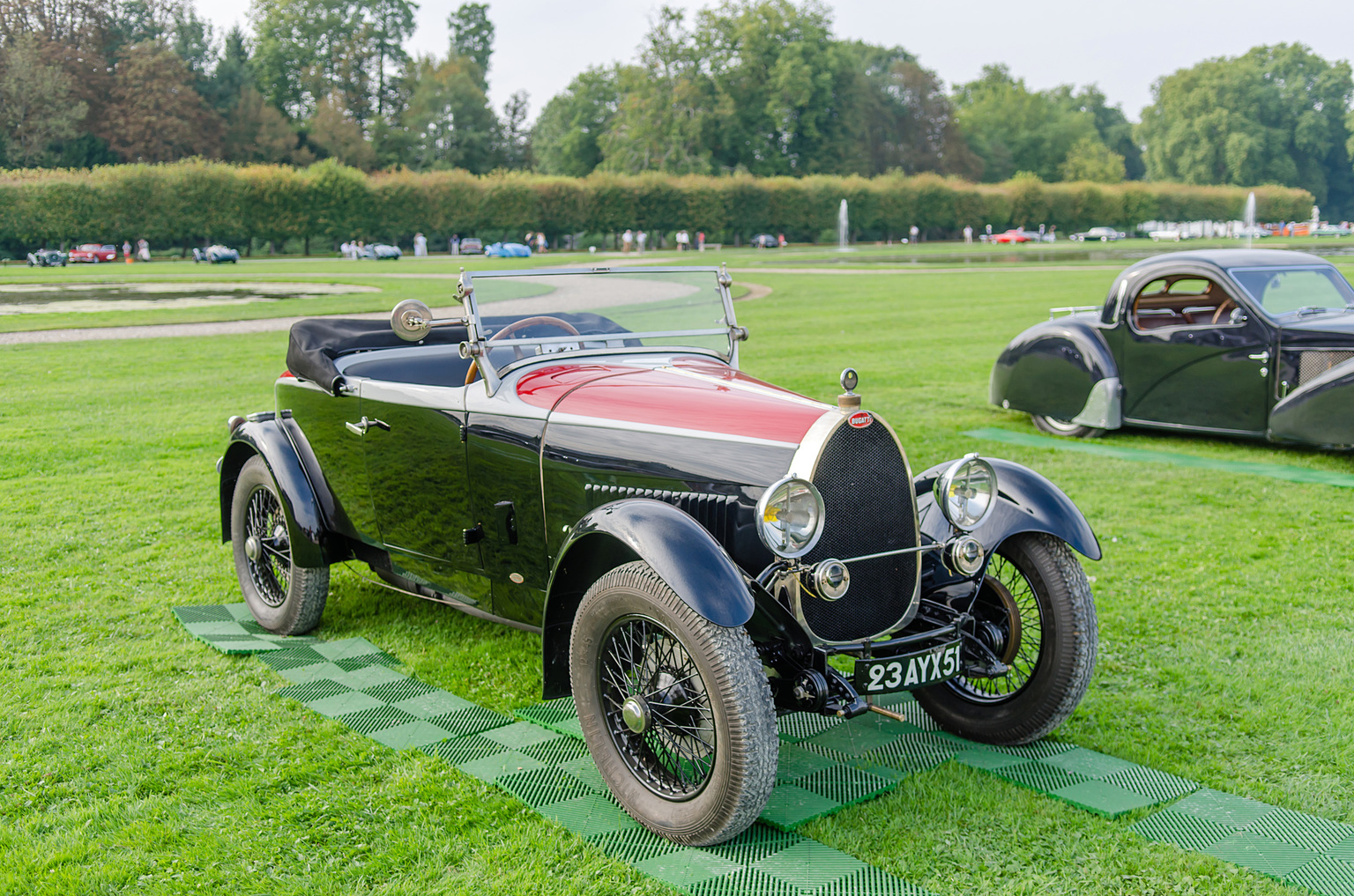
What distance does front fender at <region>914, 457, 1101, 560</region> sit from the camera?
371cm

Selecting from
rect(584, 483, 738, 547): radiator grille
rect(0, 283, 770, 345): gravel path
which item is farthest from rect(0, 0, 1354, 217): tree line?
rect(584, 483, 738, 547): radiator grille

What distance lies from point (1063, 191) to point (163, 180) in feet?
194

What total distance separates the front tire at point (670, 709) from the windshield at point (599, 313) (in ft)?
4.67

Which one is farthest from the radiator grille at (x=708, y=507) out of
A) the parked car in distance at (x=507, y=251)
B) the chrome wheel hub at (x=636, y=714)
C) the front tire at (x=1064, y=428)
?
the parked car in distance at (x=507, y=251)

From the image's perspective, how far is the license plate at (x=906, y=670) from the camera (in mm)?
3189

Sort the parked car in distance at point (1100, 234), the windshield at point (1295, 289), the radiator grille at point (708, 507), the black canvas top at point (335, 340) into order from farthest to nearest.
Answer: the parked car in distance at point (1100, 234) → the windshield at point (1295, 289) → the black canvas top at point (335, 340) → the radiator grille at point (708, 507)

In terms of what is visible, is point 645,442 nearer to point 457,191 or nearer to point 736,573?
point 736,573

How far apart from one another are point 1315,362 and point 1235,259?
1217mm

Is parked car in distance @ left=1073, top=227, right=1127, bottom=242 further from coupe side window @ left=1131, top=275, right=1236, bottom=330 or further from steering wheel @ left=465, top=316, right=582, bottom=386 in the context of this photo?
steering wheel @ left=465, top=316, right=582, bottom=386

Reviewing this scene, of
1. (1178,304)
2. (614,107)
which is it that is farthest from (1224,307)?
(614,107)

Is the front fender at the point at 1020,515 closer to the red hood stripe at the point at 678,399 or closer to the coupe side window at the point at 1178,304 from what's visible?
the red hood stripe at the point at 678,399

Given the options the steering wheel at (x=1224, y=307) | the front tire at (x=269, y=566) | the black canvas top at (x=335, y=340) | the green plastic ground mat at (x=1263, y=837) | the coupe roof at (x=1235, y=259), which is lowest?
the green plastic ground mat at (x=1263, y=837)

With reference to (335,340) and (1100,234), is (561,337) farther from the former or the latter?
(1100,234)

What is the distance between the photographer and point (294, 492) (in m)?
4.98
